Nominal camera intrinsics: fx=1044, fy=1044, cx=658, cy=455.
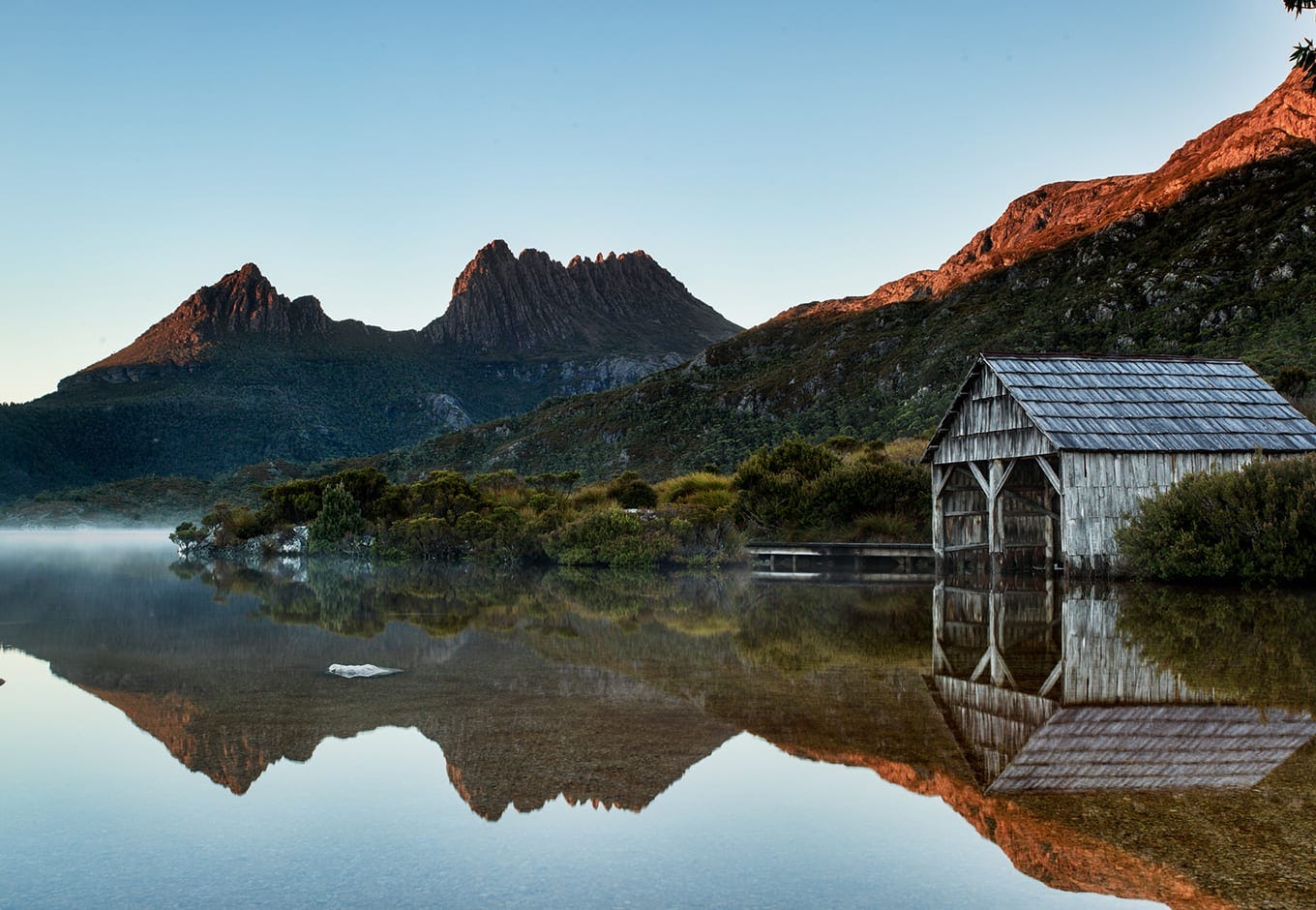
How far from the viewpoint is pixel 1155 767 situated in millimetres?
6219

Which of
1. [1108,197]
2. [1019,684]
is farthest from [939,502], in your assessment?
[1108,197]

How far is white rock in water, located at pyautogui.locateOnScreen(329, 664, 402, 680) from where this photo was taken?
10184 millimetres

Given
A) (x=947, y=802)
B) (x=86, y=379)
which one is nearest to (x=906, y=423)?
(x=947, y=802)

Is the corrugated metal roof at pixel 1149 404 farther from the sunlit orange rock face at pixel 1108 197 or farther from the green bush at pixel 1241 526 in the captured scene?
the sunlit orange rock face at pixel 1108 197

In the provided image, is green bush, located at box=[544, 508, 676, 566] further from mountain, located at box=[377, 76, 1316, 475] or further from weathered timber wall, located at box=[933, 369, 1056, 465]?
mountain, located at box=[377, 76, 1316, 475]

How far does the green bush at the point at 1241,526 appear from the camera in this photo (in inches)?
731

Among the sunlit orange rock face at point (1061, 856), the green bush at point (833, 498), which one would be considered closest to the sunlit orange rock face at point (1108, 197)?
Result: the green bush at point (833, 498)

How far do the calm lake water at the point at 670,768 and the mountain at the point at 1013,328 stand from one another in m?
29.3

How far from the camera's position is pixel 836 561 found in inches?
1166

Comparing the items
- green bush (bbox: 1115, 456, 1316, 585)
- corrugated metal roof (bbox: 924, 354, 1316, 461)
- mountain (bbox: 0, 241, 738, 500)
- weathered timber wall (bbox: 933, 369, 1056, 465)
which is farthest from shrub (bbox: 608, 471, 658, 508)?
mountain (bbox: 0, 241, 738, 500)

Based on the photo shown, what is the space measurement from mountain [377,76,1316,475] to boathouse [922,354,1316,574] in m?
12.7

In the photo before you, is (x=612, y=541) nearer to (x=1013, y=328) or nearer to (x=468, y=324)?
(x=1013, y=328)

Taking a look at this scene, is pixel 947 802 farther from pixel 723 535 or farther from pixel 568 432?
pixel 568 432

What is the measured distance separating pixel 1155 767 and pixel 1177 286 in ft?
197
